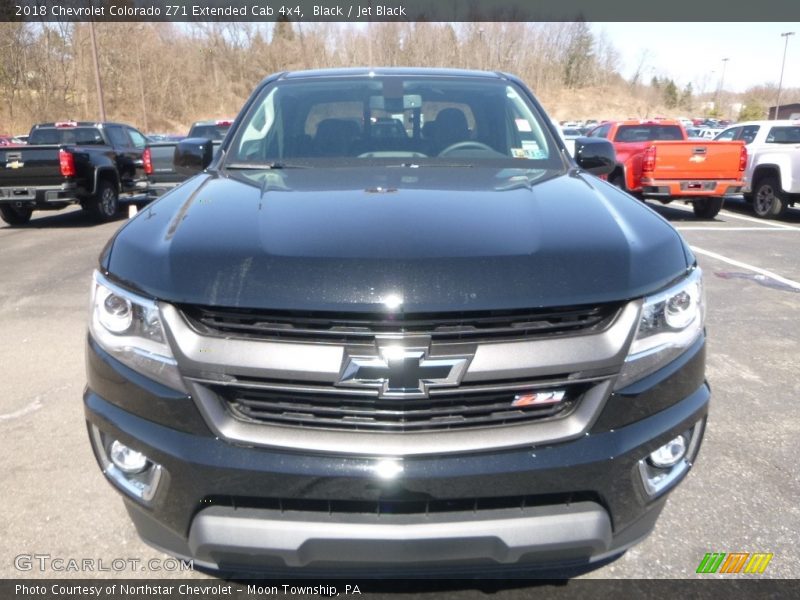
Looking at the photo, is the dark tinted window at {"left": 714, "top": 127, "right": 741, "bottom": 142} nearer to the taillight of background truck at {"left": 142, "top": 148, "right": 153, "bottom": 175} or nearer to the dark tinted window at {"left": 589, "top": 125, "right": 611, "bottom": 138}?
the dark tinted window at {"left": 589, "top": 125, "right": 611, "bottom": 138}

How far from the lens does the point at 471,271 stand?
180cm

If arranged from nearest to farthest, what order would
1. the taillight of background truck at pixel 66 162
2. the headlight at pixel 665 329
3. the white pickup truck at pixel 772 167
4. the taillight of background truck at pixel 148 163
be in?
1. the headlight at pixel 665 329
2. the taillight of background truck at pixel 148 163
3. the taillight of background truck at pixel 66 162
4. the white pickup truck at pixel 772 167

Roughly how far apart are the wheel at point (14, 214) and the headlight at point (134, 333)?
1177 cm

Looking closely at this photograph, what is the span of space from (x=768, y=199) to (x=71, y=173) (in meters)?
12.7

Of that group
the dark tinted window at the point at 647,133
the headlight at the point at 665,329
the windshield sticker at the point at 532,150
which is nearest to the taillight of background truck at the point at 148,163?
the windshield sticker at the point at 532,150

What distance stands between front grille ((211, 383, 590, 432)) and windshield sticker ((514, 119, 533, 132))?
1936 millimetres

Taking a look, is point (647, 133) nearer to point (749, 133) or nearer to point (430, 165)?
point (749, 133)

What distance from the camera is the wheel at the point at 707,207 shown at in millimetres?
12477

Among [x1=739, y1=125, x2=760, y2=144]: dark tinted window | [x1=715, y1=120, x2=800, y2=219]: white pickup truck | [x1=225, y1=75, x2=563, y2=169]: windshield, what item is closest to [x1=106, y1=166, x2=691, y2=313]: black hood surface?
[x1=225, y1=75, x2=563, y2=169]: windshield

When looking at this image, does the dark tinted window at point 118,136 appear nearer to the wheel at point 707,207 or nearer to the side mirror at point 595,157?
the wheel at point 707,207

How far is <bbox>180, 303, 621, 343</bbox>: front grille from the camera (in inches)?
69.3

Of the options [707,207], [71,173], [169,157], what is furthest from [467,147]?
[707,207]

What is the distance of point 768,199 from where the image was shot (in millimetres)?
12906

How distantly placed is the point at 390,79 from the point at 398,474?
2.53m
